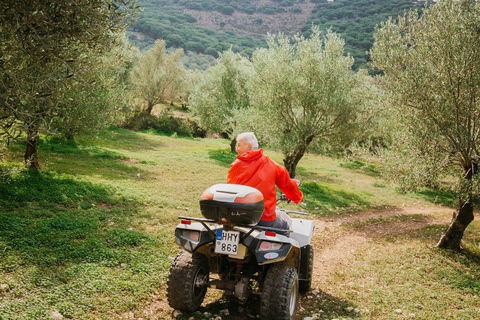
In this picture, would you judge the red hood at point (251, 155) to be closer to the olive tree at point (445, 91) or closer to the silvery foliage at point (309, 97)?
the olive tree at point (445, 91)

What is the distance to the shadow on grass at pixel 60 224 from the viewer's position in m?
6.10

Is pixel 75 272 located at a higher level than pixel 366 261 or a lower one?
higher

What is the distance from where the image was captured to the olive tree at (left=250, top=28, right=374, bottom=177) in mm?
16922

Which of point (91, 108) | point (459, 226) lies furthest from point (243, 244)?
point (91, 108)

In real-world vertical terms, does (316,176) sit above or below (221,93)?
below

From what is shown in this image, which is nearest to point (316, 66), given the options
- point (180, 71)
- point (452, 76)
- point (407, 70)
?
point (407, 70)

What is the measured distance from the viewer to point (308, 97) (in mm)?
16906

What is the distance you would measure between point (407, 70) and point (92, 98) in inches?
466

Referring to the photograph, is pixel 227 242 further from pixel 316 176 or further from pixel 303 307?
pixel 316 176

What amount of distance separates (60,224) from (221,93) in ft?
77.0

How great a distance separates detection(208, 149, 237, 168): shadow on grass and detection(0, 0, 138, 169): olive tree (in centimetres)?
1406

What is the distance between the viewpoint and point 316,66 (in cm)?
1698

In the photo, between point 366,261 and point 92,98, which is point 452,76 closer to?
point 366,261

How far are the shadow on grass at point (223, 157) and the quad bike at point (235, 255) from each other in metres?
15.4
